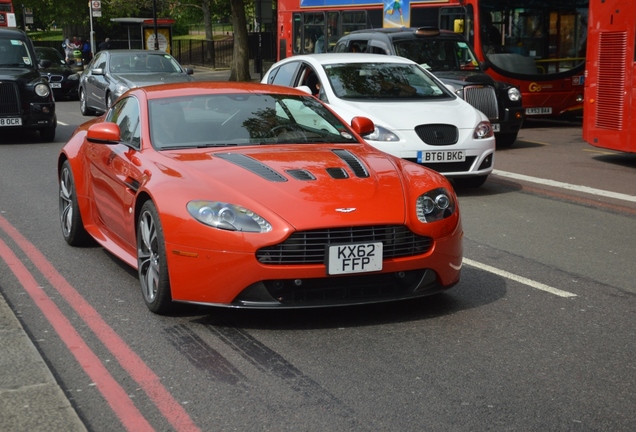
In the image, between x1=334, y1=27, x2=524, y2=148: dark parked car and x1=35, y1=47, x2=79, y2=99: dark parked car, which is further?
x1=35, y1=47, x2=79, y2=99: dark parked car

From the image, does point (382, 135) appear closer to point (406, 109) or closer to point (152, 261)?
point (406, 109)

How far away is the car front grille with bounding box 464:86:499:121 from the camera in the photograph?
1627cm

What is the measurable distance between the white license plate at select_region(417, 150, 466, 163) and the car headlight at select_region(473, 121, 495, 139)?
33 cm

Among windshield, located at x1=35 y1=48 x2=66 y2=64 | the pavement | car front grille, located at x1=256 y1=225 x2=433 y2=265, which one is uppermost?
car front grille, located at x1=256 y1=225 x2=433 y2=265

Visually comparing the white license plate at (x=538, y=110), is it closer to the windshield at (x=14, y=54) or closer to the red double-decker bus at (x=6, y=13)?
the windshield at (x=14, y=54)

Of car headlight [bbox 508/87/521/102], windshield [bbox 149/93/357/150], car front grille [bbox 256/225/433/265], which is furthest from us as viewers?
car headlight [bbox 508/87/521/102]

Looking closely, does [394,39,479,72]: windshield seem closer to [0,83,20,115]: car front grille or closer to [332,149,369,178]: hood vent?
[0,83,20,115]: car front grille

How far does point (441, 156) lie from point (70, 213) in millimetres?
4693

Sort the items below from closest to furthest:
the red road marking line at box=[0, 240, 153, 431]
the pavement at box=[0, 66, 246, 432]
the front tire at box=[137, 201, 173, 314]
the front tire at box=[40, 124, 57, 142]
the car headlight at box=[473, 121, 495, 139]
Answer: the pavement at box=[0, 66, 246, 432] < the red road marking line at box=[0, 240, 153, 431] < the front tire at box=[137, 201, 173, 314] < the car headlight at box=[473, 121, 495, 139] < the front tire at box=[40, 124, 57, 142]

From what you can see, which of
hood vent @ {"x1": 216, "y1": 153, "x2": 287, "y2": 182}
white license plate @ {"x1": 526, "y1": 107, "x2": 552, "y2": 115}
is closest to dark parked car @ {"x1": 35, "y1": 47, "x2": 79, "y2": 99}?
white license plate @ {"x1": 526, "y1": 107, "x2": 552, "y2": 115}

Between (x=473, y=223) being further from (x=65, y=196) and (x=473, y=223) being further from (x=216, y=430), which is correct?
(x=216, y=430)

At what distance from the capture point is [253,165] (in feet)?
21.2

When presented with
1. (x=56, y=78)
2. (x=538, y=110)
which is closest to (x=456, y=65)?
(x=538, y=110)

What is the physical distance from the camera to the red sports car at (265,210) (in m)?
5.77
